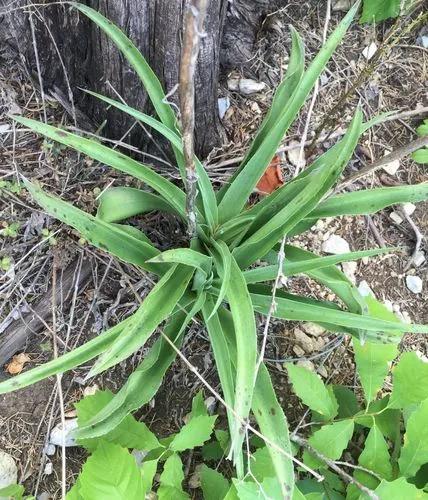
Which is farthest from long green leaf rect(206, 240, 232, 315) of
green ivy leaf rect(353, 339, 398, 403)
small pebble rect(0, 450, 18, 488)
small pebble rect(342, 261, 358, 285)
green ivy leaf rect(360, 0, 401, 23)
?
green ivy leaf rect(360, 0, 401, 23)

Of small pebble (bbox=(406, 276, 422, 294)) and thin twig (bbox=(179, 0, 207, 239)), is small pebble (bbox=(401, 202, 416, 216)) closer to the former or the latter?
small pebble (bbox=(406, 276, 422, 294))

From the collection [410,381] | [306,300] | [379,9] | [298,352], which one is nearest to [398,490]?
[410,381]

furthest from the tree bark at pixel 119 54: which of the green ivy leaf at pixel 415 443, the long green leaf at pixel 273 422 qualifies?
the green ivy leaf at pixel 415 443

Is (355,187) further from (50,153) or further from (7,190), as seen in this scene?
(7,190)

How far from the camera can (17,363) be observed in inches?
57.2

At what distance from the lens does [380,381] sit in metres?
1.31

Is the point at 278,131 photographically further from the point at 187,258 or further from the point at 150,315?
the point at 150,315

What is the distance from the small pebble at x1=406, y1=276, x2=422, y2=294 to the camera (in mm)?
1707

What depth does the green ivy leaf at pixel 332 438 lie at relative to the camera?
1.26m

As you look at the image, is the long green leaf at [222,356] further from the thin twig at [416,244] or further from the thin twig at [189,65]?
the thin twig at [416,244]

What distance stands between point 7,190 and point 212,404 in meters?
0.77

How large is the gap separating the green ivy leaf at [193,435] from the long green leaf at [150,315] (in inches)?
9.8

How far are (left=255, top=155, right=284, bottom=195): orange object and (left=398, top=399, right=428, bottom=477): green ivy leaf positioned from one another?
0.69 m

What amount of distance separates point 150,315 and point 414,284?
3.24 feet
